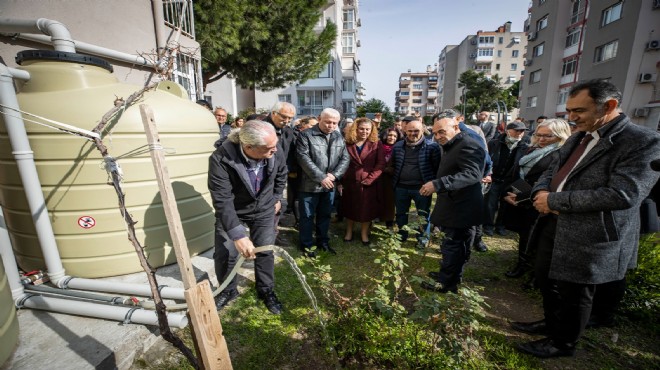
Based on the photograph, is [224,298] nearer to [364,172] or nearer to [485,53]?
[364,172]

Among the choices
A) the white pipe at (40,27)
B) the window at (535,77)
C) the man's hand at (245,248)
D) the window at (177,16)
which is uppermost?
the window at (535,77)

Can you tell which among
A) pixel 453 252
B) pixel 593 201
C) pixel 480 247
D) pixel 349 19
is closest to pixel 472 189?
pixel 453 252

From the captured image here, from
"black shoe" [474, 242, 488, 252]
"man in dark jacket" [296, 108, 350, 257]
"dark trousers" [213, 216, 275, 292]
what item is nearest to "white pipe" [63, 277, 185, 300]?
"dark trousers" [213, 216, 275, 292]

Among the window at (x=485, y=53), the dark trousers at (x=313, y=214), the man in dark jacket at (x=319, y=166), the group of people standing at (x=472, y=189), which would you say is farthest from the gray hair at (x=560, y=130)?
the window at (x=485, y=53)

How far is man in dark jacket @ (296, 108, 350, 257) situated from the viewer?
427 centimetres

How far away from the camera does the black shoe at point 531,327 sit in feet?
9.25

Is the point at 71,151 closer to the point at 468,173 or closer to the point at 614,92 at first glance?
the point at 468,173

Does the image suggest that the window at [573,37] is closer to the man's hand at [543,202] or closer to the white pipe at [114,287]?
the man's hand at [543,202]

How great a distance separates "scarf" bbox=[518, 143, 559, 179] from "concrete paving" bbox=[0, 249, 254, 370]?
4.76 meters

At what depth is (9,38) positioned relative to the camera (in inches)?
139

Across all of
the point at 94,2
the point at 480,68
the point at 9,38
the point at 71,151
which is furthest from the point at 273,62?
the point at 480,68

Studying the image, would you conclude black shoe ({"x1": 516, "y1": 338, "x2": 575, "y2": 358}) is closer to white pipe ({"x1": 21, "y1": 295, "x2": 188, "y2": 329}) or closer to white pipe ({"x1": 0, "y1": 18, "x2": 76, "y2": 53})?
white pipe ({"x1": 21, "y1": 295, "x2": 188, "y2": 329})

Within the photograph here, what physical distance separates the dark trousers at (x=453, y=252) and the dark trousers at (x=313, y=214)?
1.85m

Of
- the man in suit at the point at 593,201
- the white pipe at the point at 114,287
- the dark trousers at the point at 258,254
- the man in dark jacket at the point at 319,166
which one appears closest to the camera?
the man in suit at the point at 593,201
